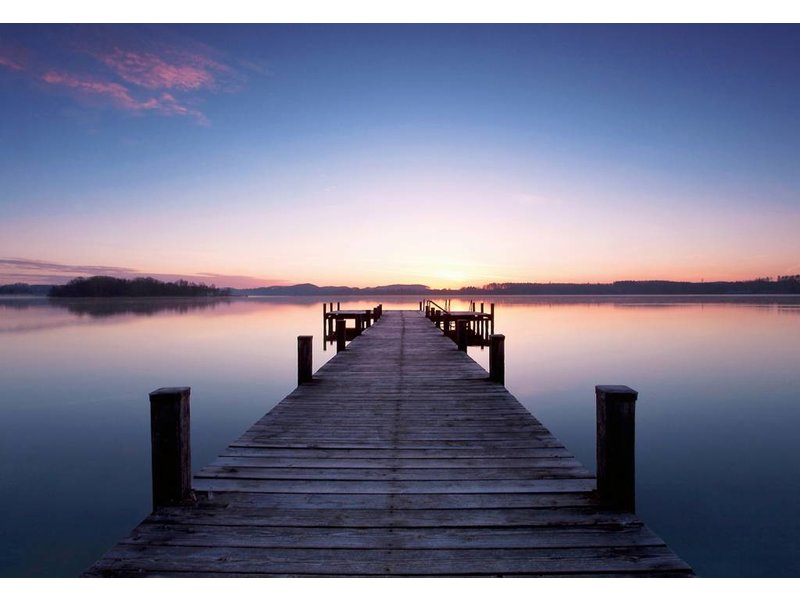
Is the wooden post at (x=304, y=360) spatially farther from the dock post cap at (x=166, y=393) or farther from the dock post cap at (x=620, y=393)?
the dock post cap at (x=620, y=393)

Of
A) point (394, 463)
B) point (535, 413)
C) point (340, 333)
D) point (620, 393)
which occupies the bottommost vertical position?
point (535, 413)

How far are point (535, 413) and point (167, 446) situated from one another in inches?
416

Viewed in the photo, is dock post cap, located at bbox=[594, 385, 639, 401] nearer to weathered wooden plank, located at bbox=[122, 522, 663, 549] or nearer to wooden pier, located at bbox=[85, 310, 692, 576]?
wooden pier, located at bbox=[85, 310, 692, 576]

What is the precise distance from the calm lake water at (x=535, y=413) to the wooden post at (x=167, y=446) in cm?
327

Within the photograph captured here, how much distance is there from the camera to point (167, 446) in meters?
3.55

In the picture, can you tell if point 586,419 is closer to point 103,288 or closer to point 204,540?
point 204,540

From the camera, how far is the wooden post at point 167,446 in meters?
3.54

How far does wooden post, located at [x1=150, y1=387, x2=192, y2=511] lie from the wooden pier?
0.02 metres

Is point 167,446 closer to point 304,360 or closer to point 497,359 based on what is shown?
point 304,360

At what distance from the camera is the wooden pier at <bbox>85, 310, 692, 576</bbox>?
2840 millimetres

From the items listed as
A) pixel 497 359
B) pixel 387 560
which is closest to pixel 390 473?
pixel 387 560

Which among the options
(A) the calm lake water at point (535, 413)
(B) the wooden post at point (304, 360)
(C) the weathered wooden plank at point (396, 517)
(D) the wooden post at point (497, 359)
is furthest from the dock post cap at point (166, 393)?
(D) the wooden post at point (497, 359)

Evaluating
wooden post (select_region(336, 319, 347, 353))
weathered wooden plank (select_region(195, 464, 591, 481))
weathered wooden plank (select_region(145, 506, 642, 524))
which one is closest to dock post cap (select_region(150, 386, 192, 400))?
weathered wooden plank (select_region(145, 506, 642, 524))
